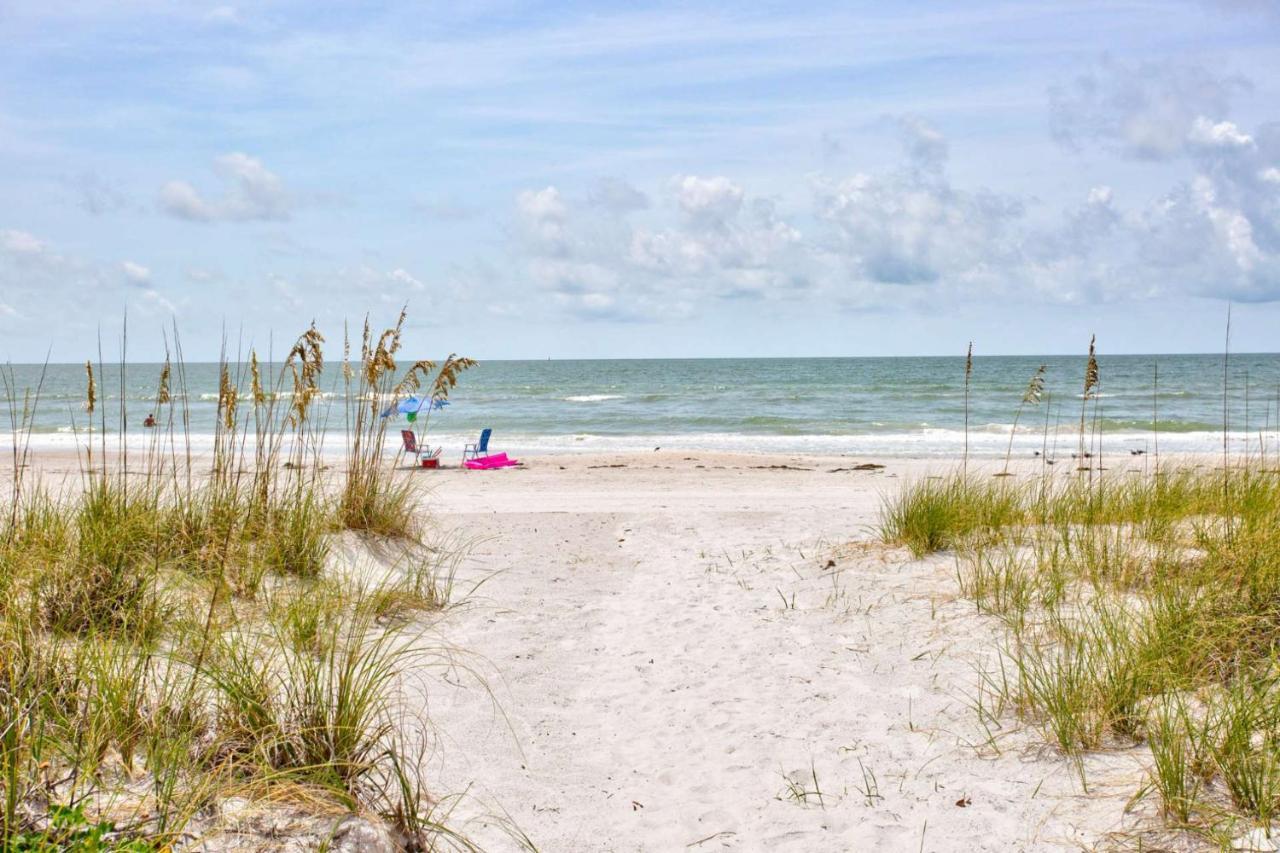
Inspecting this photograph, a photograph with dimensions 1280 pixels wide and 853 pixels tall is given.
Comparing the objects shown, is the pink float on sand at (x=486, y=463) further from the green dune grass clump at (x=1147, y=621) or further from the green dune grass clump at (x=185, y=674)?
the green dune grass clump at (x=185, y=674)

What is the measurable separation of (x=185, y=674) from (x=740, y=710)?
8.00ft

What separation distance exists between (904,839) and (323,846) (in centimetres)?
193

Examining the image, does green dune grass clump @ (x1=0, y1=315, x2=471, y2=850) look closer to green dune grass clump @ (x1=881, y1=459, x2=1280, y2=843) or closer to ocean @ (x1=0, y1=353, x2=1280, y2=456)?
green dune grass clump @ (x1=881, y1=459, x2=1280, y2=843)

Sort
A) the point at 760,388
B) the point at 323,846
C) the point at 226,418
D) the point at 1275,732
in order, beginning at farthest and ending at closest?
the point at 760,388 → the point at 226,418 → the point at 1275,732 → the point at 323,846

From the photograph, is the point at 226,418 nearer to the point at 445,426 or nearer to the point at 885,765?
the point at 885,765

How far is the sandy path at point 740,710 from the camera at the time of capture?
11.4ft

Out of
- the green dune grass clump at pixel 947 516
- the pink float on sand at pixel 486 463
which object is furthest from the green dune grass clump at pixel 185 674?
the pink float on sand at pixel 486 463

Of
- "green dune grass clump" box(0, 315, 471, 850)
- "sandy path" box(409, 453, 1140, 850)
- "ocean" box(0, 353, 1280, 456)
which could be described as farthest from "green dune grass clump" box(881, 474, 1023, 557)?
"ocean" box(0, 353, 1280, 456)

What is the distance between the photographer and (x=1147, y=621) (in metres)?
4.22

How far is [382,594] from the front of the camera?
5.48 meters

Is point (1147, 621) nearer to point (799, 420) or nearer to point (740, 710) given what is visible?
point (740, 710)

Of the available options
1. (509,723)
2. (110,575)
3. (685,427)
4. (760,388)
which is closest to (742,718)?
(509,723)

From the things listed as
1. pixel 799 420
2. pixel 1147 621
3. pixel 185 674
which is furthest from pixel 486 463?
pixel 799 420

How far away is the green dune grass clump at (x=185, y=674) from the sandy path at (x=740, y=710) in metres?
0.54
